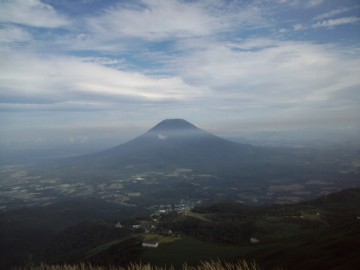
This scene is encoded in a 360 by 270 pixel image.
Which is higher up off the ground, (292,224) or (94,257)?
(292,224)

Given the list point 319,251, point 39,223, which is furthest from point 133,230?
point 319,251

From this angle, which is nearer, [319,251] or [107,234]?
[319,251]

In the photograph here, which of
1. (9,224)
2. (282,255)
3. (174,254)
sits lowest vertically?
(9,224)

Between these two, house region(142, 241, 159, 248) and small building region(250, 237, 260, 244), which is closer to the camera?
house region(142, 241, 159, 248)

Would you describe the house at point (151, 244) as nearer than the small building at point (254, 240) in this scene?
Yes

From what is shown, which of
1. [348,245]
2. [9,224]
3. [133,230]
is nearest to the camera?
[348,245]

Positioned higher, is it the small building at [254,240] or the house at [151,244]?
the small building at [254,240]

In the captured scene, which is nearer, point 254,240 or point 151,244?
point 151,244

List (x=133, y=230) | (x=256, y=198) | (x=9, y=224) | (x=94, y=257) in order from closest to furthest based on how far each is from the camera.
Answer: (x=94, y=257)
(x=133, y=230)
(x=9, y=224)
(x=256, y=198)

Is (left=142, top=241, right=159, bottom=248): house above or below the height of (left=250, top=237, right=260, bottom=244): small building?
below

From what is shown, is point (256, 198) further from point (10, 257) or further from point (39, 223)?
point (10, 257)

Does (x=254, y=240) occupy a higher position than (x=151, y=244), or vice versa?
(x=254, y=240)
